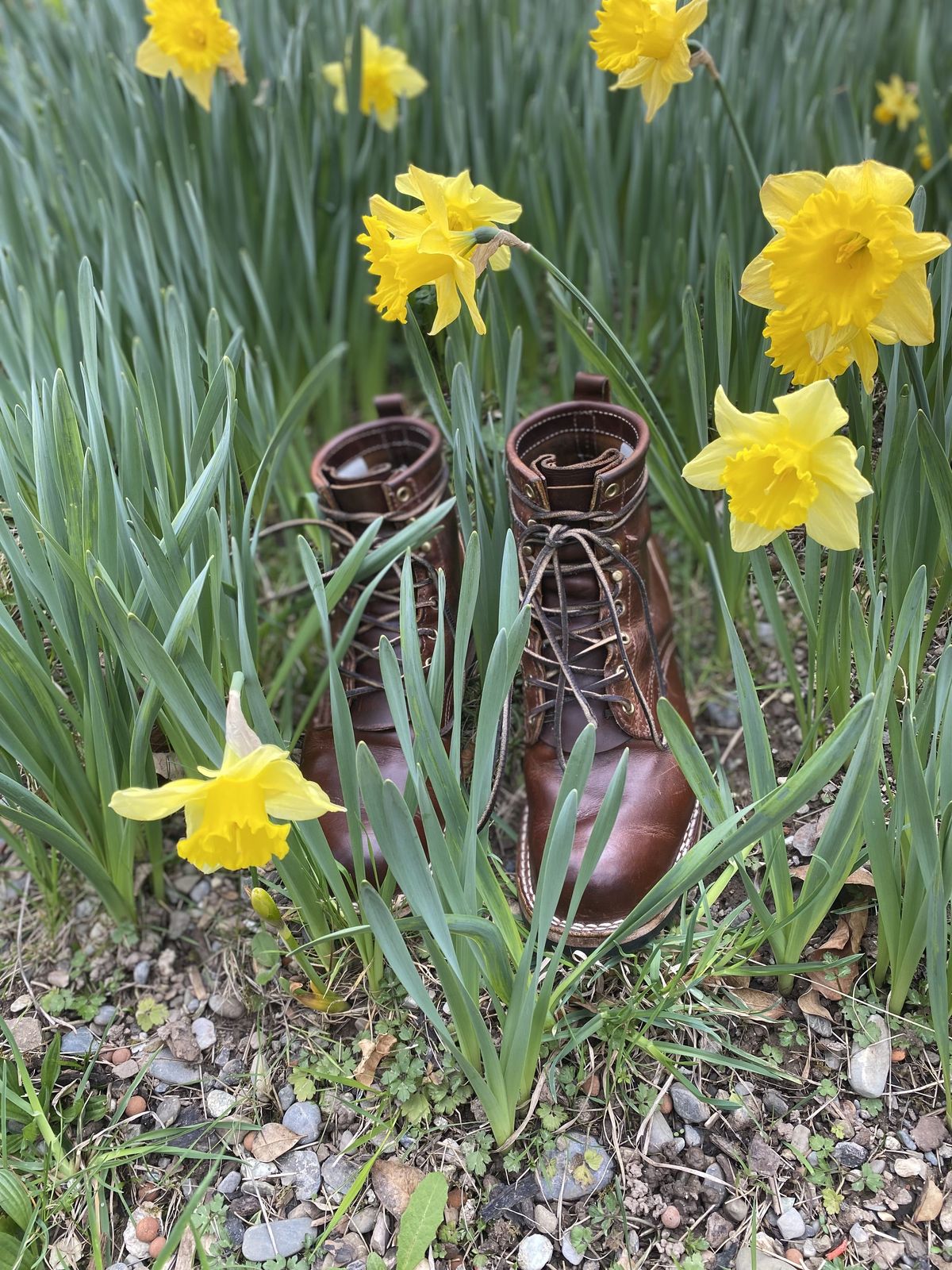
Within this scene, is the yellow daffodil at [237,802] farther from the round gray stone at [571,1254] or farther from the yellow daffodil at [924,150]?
the yellow daffodil at [924,150]

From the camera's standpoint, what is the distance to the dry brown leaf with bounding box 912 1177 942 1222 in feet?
3.40

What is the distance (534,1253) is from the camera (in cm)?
105

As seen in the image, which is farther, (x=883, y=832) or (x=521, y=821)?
(x=521, y=821)

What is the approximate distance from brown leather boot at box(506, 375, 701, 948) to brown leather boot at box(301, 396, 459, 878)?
0.17 metres

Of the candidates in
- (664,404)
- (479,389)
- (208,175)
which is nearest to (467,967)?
(479,389)

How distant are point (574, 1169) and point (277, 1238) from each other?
0.37m

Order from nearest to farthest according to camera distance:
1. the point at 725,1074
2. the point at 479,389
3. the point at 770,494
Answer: the point at 770,494
the point at 725,1074
the point at 479,389

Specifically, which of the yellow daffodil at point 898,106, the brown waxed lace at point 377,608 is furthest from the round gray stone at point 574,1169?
the yellow daffodil at point 898,106

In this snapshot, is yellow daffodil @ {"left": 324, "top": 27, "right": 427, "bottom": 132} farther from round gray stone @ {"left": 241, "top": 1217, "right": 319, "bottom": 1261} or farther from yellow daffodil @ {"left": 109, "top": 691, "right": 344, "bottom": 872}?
round gray stone @ {"left": 241, "top": 1217, "right": 319, "bottom": 1261}

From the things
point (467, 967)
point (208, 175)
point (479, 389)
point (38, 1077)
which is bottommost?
point (38, 1077)

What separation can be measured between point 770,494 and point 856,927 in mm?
634

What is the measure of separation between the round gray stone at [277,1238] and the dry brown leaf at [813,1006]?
690 millimetres

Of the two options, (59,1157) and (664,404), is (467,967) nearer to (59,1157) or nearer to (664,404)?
(59,1157)

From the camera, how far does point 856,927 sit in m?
1.25
